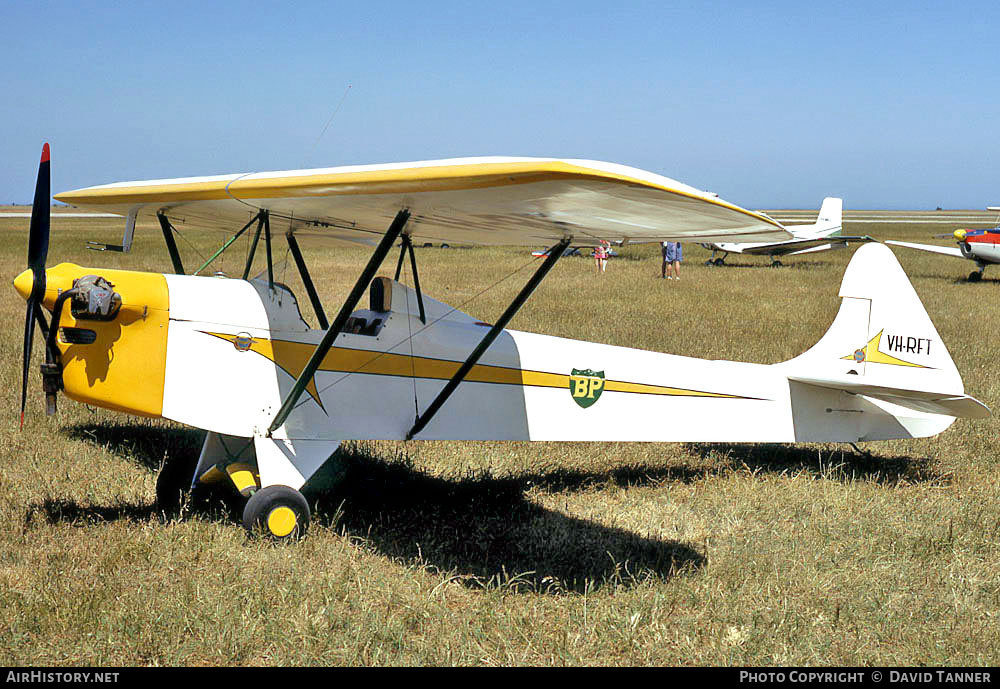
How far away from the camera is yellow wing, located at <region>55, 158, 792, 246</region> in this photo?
3.39 metres

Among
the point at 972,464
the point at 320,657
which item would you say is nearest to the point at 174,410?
the point at 320,657

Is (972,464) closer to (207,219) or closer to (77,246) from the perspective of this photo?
(207,219)

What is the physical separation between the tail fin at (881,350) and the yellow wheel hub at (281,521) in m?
3.88

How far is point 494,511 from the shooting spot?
5.72 meters

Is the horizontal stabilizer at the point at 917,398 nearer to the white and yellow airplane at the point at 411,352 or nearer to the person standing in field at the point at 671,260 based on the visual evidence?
the white and yellow airplane at the point at 411,352

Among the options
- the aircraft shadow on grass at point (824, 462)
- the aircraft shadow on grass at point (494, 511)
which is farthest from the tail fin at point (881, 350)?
the aircraft shadow on grass at point (494, 511)

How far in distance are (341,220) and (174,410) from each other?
4.98 ft

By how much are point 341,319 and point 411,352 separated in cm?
89

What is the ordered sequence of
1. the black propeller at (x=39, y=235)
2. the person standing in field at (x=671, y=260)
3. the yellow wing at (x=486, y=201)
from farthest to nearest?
the person standing in field at (x=671, y=260) < the black propeller at (x=39, y=235) < the yellow wing at (x=486, y=201)

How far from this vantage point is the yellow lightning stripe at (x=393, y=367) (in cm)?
516

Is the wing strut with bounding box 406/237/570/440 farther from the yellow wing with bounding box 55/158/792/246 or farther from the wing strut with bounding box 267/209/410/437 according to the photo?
the wing strut with bounding box 267/209/410/437

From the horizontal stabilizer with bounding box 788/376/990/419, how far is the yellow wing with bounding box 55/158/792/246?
2.20m

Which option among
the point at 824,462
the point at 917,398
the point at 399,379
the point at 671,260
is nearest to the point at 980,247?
the point at 671,260
